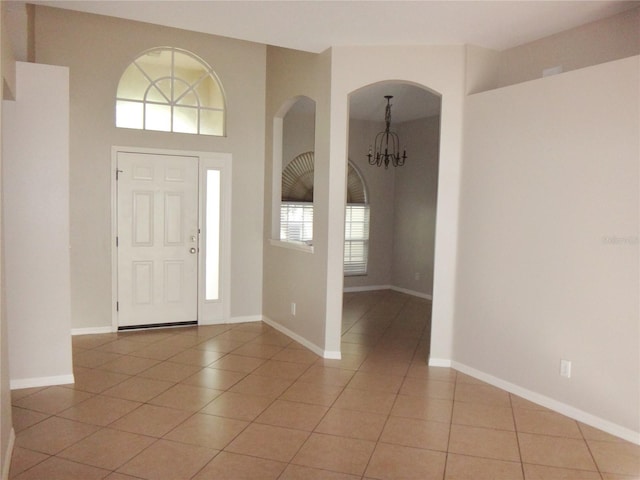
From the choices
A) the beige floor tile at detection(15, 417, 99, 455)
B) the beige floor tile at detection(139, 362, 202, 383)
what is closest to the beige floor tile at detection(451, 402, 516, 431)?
the beige floor tile at detection(139, 362, 202, 383)

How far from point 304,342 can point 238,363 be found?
827 mm

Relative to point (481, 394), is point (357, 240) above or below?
above

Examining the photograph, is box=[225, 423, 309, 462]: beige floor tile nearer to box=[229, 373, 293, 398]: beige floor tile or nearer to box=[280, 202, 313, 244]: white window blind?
box=[229, 373, 293, 398]: beige floor tile

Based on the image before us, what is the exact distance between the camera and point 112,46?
4996 mm

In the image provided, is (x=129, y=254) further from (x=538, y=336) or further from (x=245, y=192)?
(x=538, y=336)

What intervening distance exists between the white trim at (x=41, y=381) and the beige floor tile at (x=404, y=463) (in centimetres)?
246

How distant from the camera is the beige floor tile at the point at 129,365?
411cm

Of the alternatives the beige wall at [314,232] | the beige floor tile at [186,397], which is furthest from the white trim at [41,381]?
the beige wall at [314,232]

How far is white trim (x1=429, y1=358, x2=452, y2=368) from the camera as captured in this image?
14.4 feet

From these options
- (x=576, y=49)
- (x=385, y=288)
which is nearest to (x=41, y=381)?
(x=576, y=49)

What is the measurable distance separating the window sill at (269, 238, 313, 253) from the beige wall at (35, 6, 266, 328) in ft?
1.68

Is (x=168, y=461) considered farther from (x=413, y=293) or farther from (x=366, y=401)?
(x=413, y=293)

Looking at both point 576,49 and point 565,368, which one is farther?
point 576,49

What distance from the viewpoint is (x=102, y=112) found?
16.4 feet
